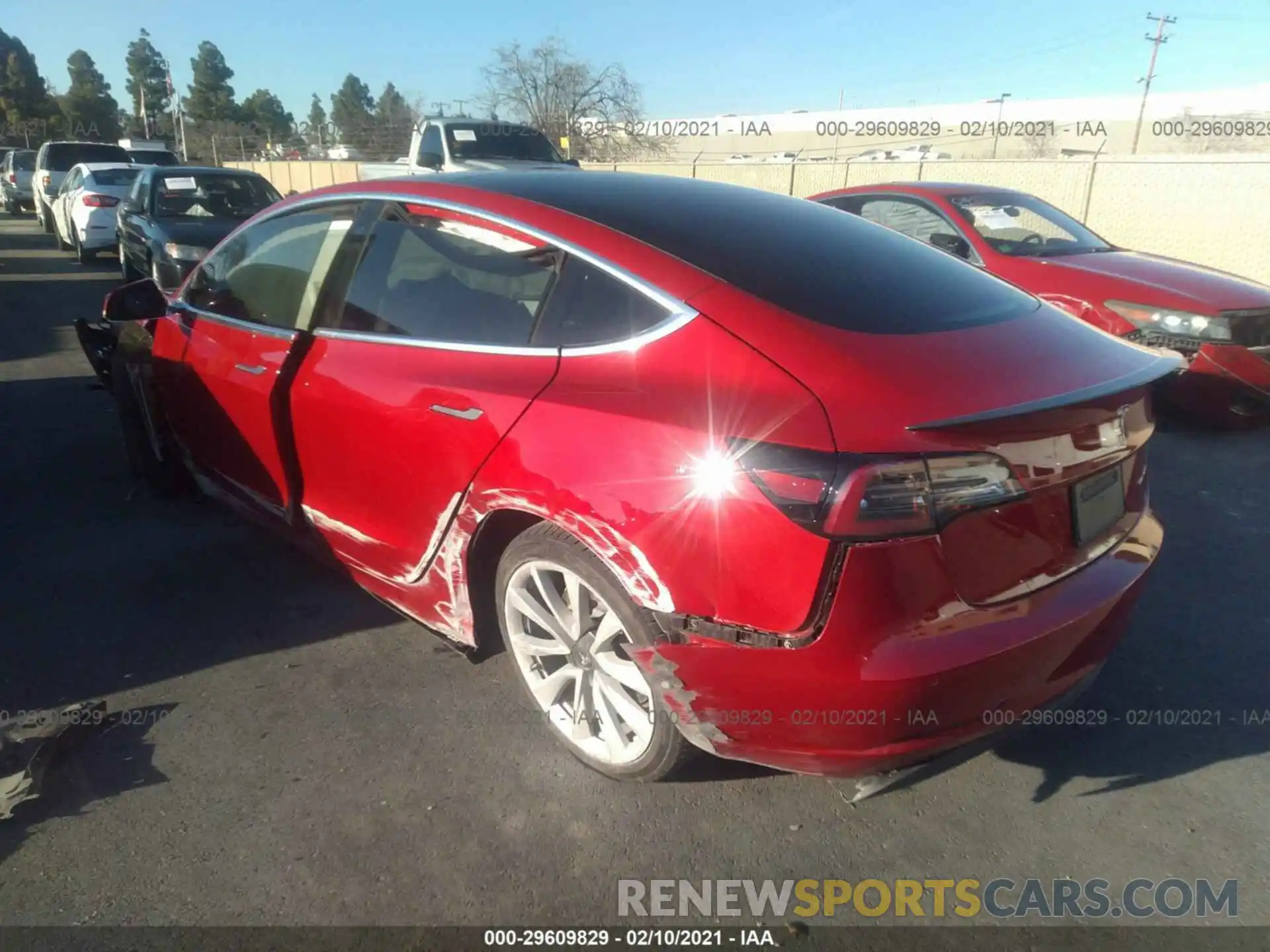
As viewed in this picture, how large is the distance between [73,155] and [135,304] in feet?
67.0

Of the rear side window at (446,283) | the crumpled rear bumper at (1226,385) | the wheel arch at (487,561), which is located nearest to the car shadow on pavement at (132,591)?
the wheel arch at (487,561)

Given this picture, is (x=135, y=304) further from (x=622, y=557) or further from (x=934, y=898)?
(x=934, y=898)

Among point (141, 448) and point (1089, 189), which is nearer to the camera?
point (141, 448)

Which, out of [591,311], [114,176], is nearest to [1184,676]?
[591,311]

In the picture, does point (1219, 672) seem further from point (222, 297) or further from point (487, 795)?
point (222, 297)

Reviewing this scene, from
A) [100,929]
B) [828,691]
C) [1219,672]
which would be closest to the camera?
[828,691]

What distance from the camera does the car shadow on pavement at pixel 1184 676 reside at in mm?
2791

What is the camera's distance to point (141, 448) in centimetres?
479

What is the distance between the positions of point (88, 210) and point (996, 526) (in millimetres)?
15388

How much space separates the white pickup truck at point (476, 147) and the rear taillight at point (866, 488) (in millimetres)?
11430

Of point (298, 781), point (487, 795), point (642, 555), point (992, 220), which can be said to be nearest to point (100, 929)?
point (298, 781)

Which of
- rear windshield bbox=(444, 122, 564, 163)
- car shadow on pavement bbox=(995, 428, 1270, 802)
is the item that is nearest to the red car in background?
car shadow on pavement bbox=(995, 428, 1270, 802)

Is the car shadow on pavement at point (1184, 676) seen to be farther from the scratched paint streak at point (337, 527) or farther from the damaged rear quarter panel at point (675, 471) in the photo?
the scratched paint streak at point (337, 527)

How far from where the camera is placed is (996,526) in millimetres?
2121
